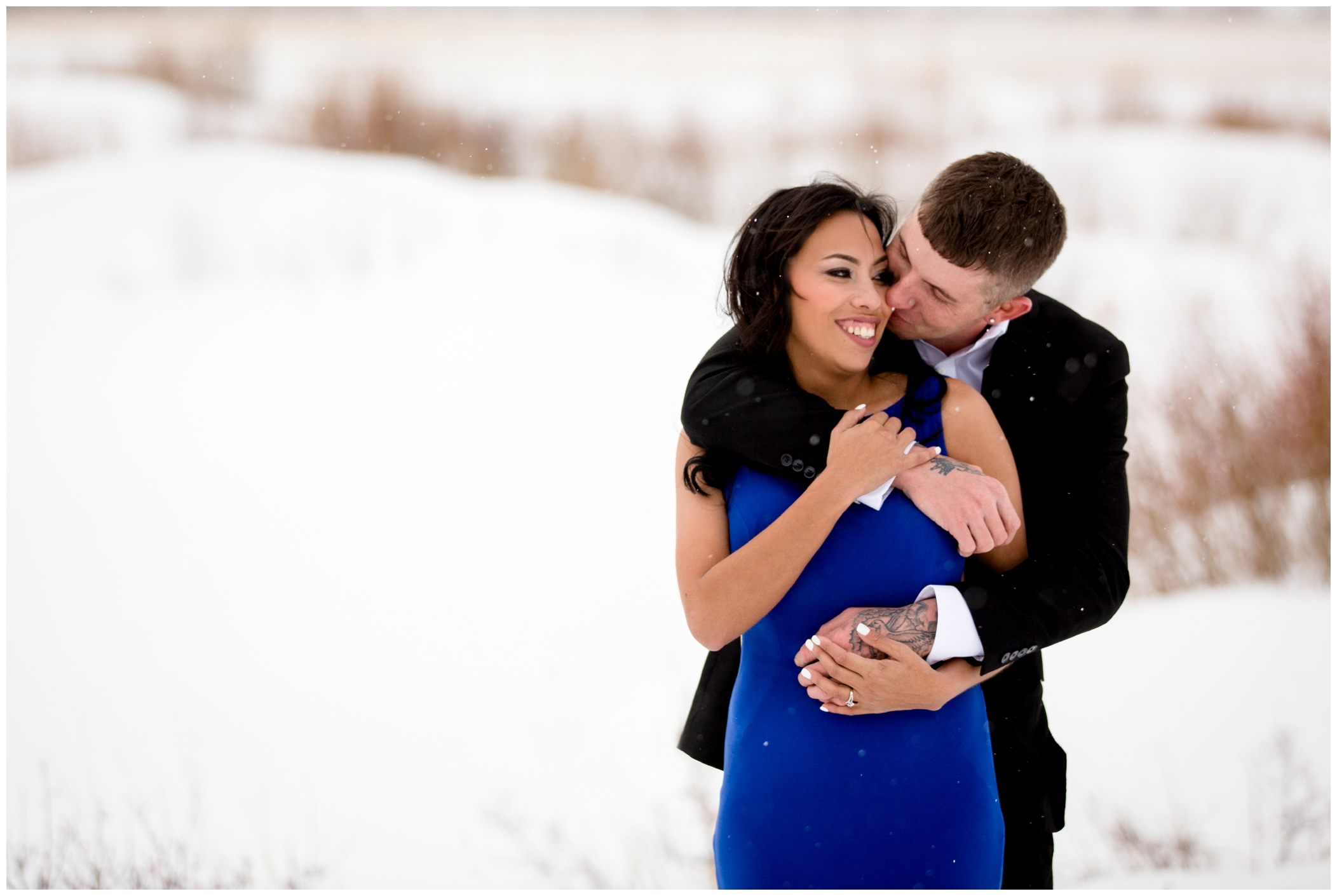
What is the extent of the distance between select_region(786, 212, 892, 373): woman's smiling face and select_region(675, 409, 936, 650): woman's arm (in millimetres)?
139

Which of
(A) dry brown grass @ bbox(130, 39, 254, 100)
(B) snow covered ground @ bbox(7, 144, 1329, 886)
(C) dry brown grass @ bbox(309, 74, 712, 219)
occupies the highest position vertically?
(A) dry brown grass @ bbox(130, 39, 254, 100)

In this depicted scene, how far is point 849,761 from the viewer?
1.59 metres

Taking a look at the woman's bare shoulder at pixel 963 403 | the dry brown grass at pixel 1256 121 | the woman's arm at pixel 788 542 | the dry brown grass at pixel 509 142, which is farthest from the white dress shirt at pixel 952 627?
the dry brown grass at pixel 1256 121

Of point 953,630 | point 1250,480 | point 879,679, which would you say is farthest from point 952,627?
point 1250,480

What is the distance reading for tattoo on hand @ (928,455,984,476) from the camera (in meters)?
1.50

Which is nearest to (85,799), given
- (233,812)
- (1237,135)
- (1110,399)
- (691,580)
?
(233,812)

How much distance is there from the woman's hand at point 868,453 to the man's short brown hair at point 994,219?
372 mm

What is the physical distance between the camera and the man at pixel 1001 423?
4.94ft

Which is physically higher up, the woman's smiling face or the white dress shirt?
the woman's smiling face

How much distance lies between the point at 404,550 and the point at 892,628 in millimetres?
5775

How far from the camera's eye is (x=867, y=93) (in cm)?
1107

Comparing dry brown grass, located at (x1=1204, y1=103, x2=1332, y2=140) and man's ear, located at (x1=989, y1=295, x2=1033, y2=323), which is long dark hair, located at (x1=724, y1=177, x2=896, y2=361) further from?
dry brown grass, located at (x1=1204, y1=103, x2=1332, y2=140)

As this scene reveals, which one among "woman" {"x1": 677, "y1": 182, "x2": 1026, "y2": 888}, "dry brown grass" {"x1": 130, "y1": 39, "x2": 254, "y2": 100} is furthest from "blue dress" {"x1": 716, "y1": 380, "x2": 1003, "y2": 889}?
"dry brown grass" {"x1": 130, "y1": 39, "x2": 254, "y2": 100}

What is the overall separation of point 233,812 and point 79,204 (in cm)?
903
